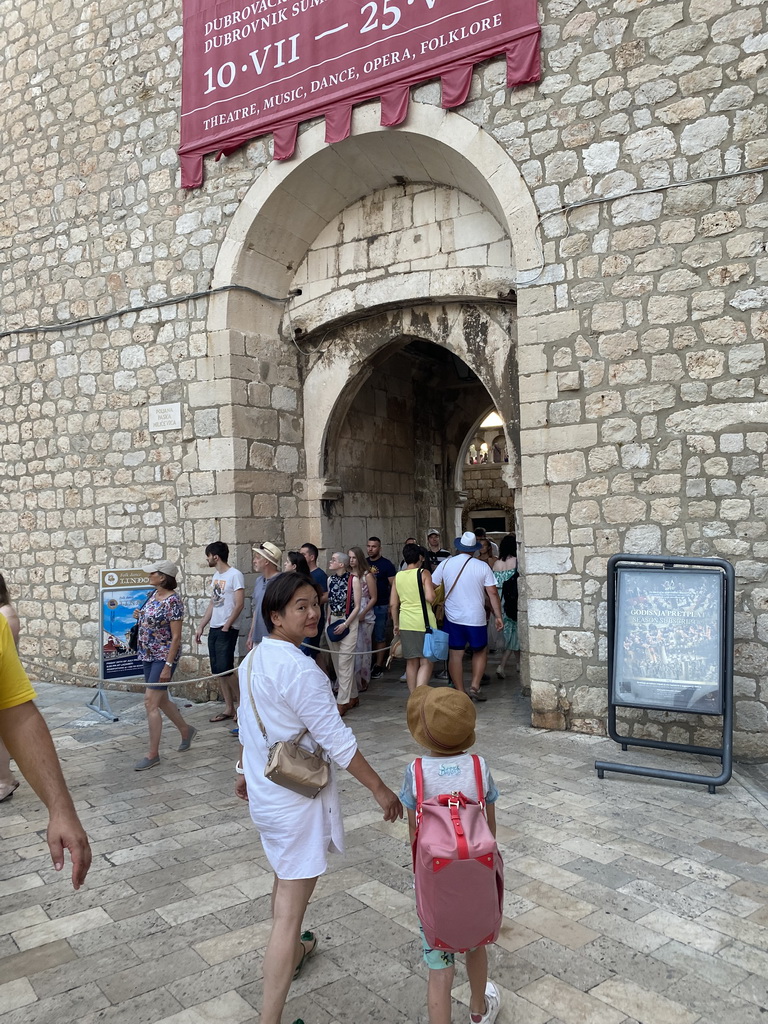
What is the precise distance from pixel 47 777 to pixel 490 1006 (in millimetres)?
1435

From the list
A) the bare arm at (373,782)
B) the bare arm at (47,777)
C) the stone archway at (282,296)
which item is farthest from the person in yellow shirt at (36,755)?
the stone archway at (282,296)

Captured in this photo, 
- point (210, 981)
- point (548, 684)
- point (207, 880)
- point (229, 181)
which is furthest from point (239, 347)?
point (210, 981)

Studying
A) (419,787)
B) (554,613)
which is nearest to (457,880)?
(419,787)

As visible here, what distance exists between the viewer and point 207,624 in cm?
703

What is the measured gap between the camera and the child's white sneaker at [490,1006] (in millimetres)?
2162

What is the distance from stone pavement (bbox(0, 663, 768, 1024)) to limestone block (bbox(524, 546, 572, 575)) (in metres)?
1.34

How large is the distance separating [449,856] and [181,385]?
6299 mm

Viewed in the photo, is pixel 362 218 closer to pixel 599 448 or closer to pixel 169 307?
pixel 169 307

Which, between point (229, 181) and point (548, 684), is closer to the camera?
point (548, 684)

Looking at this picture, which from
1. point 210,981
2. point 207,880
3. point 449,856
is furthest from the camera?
point 207,880

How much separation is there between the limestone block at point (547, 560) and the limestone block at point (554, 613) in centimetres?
22

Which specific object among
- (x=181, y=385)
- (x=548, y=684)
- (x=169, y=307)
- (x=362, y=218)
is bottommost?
(x=548, y=684)

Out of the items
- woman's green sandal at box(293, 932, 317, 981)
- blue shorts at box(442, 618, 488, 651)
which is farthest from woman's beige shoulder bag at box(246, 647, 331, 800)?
blue shorts at box(442, 618, 488, 651)

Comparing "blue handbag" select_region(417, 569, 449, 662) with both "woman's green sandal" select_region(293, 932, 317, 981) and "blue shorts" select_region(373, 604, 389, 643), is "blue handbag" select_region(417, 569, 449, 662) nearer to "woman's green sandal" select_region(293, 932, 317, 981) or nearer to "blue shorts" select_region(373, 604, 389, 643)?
"blue shorts" select_region(373, 604, 389, 643)
